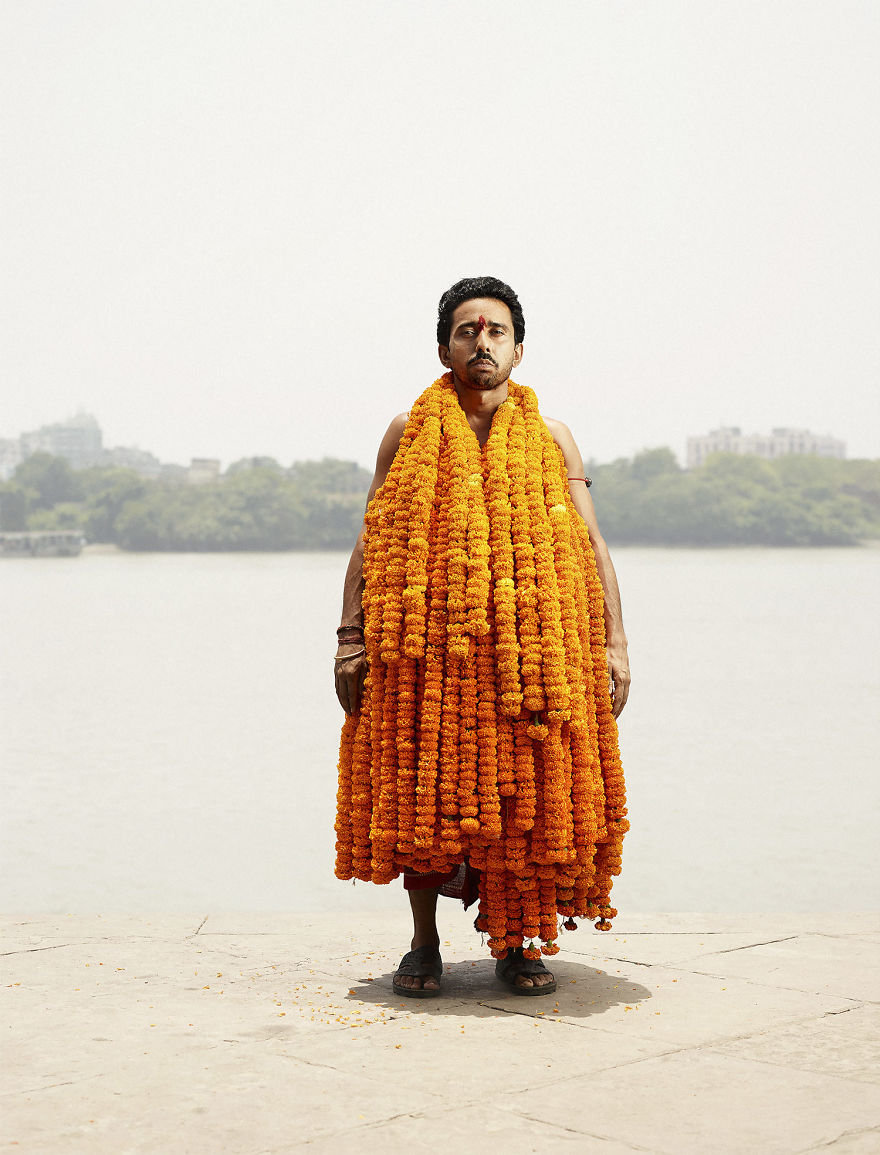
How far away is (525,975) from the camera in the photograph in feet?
12.8

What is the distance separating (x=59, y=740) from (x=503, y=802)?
12679 mm

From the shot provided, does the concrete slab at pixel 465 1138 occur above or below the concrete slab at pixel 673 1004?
above

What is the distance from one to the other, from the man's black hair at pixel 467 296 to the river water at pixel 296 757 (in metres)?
3.68

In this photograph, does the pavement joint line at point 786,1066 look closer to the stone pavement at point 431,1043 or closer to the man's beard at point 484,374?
the stone pavement at point 431,1043

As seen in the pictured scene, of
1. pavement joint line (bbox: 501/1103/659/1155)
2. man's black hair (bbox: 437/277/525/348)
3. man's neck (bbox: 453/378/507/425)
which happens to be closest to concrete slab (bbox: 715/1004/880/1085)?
pavement joint line (bbox: 501/1103/659/1155)

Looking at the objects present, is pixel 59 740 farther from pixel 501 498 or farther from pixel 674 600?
pixel 674 600

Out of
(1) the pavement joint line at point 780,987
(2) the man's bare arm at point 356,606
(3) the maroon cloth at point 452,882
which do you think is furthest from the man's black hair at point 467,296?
(1) the pavement joint line at point 780,987

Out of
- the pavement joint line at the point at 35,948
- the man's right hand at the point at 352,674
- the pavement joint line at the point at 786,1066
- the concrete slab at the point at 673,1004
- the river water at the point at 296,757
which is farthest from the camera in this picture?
the river water at the point at 296,757

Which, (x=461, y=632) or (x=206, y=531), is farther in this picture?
(x=206, y=531)

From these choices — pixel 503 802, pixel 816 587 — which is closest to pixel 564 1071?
pixel 503 802

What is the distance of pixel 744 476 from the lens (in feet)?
143

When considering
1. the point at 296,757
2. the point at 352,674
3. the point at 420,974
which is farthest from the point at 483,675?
the point at 296,757

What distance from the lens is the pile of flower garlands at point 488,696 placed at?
148 inches

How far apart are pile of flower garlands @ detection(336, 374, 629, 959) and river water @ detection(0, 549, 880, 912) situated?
10.7 ft
